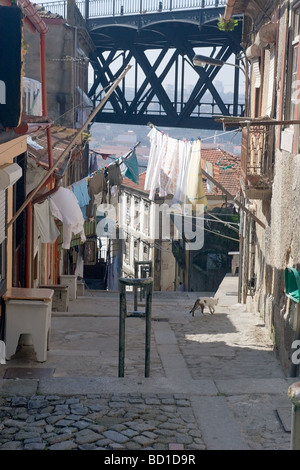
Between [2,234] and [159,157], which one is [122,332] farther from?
[159,157]

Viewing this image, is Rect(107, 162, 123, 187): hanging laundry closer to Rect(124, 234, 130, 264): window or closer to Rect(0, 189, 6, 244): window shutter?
Rect(0, 189, 6, 244): window shutter

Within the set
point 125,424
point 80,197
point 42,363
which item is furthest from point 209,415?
point 80,197

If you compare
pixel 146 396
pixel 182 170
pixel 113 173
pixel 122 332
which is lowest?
pixel 146 396

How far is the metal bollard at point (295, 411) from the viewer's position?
14.1 feet

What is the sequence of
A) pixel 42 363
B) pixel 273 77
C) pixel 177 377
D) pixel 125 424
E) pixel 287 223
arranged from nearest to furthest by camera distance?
pixel 125 424, pixel 177 377, pixel 42 363, pixel 287 223, pixel 273 77

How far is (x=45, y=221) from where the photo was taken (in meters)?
13.9

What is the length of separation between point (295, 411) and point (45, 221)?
10010mm

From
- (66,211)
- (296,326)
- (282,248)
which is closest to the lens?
(296,326)

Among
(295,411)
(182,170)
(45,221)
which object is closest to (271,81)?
(45,221)

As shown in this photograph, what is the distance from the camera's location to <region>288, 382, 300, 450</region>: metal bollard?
14.1 feet

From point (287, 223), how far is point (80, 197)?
12.0 meters

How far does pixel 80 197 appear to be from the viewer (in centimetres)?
2225

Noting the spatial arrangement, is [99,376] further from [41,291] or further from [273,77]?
[273,77]

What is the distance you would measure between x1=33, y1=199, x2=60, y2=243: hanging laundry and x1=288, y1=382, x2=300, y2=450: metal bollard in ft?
31.9
